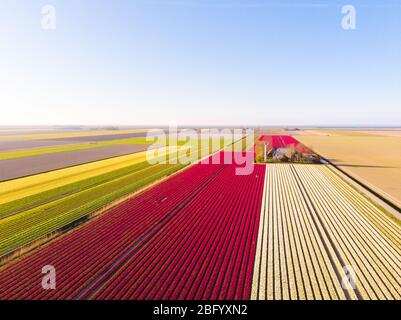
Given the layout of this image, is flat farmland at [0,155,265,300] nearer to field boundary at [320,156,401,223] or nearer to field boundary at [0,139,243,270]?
field boundary at [0,139,243,270]

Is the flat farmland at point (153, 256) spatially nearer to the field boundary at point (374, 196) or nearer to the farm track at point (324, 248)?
the farm track at point (324, 248)

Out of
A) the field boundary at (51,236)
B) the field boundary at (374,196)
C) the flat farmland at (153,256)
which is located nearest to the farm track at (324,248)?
the field boundary at (374,196)

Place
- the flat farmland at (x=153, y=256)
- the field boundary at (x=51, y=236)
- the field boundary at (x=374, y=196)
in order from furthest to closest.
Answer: the field boundary at (x=374, y=196) < the field boundary at (x=51, y=236) < the flat farmland at (x=153, y=256)

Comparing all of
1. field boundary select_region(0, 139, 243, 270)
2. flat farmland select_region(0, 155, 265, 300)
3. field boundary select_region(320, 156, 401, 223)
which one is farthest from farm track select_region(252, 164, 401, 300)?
field boundary select_region(0, 139, 243, 270)

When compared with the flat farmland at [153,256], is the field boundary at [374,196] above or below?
above

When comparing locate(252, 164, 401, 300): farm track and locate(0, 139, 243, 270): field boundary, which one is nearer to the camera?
locate(252, 164, 401, 300): farm track

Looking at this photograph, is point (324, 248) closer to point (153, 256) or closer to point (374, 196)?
point (153, 256)

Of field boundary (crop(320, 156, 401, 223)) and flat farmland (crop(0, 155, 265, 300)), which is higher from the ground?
field boundary (crop(320, 156, 401, 223))
